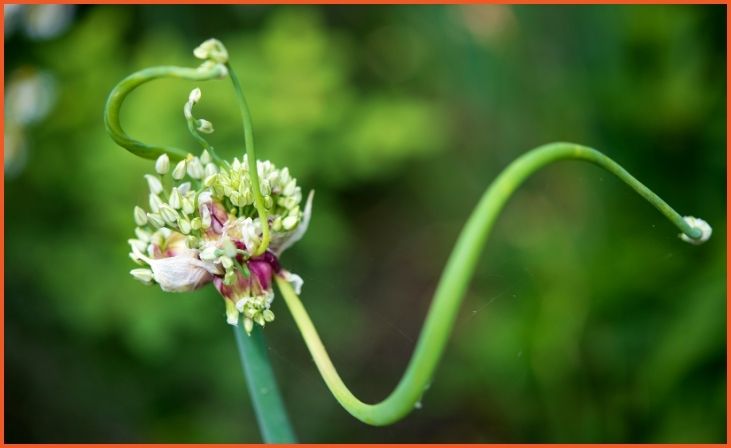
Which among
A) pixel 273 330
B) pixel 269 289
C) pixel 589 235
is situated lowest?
pixel 273 330

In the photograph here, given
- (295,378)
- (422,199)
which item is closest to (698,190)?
(422,199)

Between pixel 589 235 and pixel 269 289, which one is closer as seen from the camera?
pixel 269 289

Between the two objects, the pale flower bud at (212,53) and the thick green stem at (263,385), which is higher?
Result: the pale flower bud at (212,53)

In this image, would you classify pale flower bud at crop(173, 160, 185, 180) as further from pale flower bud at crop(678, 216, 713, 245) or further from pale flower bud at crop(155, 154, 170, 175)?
pale flower bud at crop(678, 216, 713, 245)

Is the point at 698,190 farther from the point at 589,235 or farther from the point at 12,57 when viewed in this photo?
the point at 12,57

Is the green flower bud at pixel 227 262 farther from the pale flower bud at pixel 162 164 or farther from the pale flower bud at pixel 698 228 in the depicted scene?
the pale flower bud at pixel 698 228

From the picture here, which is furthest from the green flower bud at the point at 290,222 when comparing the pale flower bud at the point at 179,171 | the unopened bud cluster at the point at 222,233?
the pale flower bud at the point at 179,171

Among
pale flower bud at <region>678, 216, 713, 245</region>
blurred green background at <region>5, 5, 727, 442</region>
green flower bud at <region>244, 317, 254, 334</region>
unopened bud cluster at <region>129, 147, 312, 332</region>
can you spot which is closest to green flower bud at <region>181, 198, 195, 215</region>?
A: unopened bud cluster at <region>129, 147, 312, 332</region>
